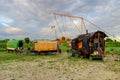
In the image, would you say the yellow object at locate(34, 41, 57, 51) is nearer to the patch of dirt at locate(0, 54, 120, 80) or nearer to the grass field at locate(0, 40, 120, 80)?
the grass field at locate(0, 40, 120, 80)

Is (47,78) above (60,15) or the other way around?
the other way around

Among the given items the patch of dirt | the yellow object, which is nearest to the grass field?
the patch of dirt

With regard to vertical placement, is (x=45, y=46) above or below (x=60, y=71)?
above

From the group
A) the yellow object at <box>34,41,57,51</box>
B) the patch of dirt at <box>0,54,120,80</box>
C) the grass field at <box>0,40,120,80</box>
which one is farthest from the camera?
the yellow object at <box>34,41,57,51</box>

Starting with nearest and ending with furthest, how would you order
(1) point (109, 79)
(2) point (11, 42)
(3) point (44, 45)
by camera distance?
(1) point (109, 79) < (3) point (44, 45) < (2) point (11, 42)

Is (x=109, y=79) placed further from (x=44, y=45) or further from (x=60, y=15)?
(x=60, y=15)

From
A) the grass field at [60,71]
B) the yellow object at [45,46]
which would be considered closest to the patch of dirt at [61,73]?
the grass field at [60,71]

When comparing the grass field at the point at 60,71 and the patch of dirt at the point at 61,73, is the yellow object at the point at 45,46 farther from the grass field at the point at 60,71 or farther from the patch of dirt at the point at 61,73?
the patch of dirt at the point at 61,73

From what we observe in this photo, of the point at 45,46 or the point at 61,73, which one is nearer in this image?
the point at 61,73

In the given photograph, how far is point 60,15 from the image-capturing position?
6109 centimetres

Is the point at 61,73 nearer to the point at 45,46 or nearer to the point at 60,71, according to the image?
the point at 60,71

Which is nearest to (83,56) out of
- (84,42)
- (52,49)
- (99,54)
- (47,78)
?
(84,42)

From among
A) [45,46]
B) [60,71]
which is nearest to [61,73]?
[60,71]

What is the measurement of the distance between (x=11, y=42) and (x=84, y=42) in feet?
99.4
